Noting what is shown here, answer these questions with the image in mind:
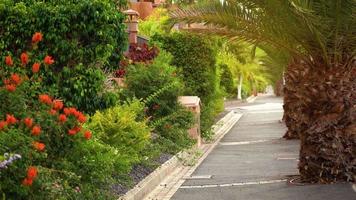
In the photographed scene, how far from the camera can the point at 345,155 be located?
11.4m

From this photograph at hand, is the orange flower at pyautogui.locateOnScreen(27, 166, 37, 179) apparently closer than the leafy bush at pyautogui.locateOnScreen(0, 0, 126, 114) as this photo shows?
Yes

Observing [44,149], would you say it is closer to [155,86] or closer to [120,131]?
[120,131]

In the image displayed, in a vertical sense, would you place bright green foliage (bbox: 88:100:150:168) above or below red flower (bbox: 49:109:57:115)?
below

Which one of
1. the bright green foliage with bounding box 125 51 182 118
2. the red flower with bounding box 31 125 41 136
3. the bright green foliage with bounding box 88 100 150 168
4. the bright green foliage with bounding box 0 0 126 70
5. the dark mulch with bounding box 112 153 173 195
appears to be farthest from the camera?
the bright green foliage with bounding box 125 51 182 118

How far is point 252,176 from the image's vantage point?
502 inches

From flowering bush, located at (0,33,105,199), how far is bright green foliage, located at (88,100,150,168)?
9.23 ft

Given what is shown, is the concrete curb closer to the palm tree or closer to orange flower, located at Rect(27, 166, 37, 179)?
the palm tree

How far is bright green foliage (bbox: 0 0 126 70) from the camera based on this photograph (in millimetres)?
9055

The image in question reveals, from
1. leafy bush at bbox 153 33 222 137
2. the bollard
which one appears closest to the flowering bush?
the bollard

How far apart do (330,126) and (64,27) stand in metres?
4.68

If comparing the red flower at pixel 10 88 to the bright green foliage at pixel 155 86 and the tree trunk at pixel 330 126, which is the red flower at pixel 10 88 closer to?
the tree trunk at pixel 330 126

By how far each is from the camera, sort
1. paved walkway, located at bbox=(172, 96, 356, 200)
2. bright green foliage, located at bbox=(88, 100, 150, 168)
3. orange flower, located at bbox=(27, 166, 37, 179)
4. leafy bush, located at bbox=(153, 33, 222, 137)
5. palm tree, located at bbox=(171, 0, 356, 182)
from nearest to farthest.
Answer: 1. orange flower, located at bbox=(27, 166, 37, 179)
2. paved walkway, located at bbox=(172, 96, 356, 200)
3. bright green foliage, located at bbox=(88, 100, 150, 168)
4. palm tree, located at bbox=(171, 0, 356, 182)
5. leafy bush, located at bbox=(153, 33, 222, 137)

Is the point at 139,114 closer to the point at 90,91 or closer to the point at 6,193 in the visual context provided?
the point at 90,91

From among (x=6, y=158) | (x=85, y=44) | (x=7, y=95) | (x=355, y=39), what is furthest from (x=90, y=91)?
(x=355, y=39)
